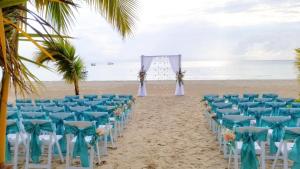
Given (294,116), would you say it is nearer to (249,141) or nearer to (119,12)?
(249,141)

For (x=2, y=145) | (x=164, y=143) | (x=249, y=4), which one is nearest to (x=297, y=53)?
(x=164, y=143)

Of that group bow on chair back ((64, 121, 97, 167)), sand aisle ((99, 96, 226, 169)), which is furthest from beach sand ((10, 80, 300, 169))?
bow on chair back ((64, 121, 97, 167))

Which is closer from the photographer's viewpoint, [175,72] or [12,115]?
[12,115]

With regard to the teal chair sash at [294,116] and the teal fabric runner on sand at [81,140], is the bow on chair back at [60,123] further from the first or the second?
the teal chair sash at [294,116]

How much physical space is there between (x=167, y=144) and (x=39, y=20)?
210 inches

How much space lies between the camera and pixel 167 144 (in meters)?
7.25

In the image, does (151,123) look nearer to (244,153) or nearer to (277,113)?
(277,113)

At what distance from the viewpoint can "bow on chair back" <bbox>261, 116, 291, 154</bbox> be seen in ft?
18.6

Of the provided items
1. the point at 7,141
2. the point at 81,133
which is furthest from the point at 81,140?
the point at 7,141

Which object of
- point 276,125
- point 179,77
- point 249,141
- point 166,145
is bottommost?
point 166,145

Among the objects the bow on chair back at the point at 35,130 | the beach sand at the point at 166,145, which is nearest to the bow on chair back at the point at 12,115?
the bow on chair back at the point at 35,130

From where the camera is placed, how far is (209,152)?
21.5 ft

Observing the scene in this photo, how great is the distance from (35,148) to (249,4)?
968 inches

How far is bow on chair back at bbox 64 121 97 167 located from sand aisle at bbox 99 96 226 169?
2.15ft
